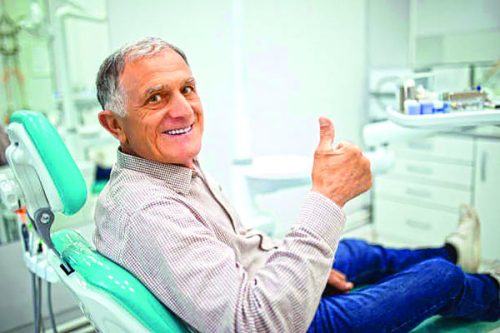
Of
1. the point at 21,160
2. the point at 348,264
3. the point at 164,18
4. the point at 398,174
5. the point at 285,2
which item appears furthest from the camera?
the point at 398,174

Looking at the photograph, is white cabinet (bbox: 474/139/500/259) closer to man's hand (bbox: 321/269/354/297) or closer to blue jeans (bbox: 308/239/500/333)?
blue jeans (bbox: 308/239/500/333)

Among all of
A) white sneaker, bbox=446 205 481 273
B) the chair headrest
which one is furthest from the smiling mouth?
white sneaker, bbox=446 205 481 273

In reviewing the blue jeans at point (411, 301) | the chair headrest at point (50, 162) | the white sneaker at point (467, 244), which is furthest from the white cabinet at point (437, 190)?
the chair headrest at point (50, 162)

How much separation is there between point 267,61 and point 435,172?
116 centimetres

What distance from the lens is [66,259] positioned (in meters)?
1.03

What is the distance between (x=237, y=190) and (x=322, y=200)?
88 centimetres

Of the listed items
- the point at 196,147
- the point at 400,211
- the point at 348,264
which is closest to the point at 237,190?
the point at 348,264

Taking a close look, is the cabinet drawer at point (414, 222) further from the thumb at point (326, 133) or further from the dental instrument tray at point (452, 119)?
the thumb at point (326, 133)

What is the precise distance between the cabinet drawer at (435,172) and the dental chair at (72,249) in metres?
2.06

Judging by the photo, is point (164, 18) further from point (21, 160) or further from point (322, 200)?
point (322, 200)

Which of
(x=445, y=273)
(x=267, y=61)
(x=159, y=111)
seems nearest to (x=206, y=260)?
(x=159, y=111)

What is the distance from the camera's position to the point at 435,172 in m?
2.64

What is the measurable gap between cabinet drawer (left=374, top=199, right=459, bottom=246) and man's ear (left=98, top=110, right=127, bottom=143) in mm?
2105

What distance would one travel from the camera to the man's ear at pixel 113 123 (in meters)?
1.08
